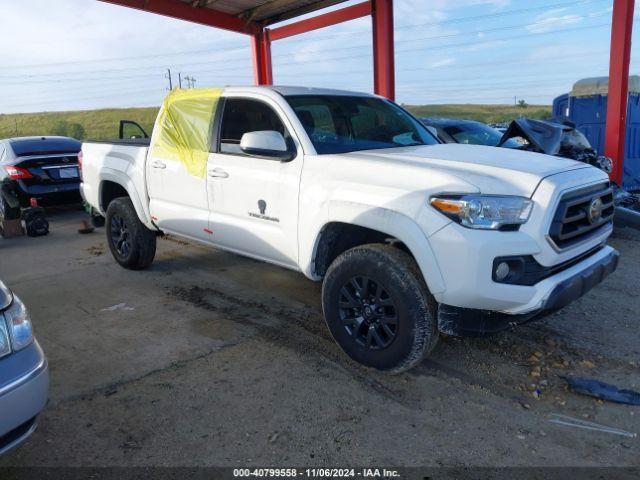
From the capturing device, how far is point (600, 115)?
408 inches

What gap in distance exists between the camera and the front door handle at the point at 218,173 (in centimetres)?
452

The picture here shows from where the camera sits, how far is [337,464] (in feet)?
8.77

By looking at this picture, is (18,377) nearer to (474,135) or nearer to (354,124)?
(354,124)

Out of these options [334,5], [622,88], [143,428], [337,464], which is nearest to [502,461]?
[337,464]

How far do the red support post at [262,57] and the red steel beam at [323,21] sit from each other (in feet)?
0.59

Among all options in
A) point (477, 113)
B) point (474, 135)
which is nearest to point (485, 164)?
point (474, 135)

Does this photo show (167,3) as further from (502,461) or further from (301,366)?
(502,461)

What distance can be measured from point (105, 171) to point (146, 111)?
198 ft

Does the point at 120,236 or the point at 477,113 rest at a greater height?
the point at 477,113

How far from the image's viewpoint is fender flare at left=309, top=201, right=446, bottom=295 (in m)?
3.10

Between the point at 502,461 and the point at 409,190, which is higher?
the point at 409,190

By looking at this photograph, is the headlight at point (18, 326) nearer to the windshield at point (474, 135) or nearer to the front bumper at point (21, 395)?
the front bumper at point (21, 395)

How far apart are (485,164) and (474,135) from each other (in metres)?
5.13

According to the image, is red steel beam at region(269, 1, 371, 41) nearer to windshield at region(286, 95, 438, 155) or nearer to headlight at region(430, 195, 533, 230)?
windshield at region(286, 95, 438, 155)
